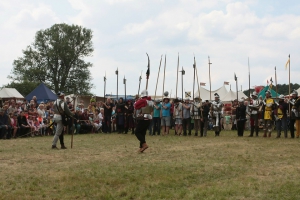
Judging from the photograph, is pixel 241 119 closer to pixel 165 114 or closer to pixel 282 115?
pixel 282 115

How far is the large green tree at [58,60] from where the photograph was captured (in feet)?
206

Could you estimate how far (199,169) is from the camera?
407 inches

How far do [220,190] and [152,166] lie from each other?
9.56ft

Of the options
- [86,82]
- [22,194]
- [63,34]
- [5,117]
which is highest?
[63,34]

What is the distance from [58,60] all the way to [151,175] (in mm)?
55259

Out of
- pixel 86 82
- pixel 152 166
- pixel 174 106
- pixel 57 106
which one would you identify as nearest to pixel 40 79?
pixel 86 82

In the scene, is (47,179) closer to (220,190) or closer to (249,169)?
(220,190)

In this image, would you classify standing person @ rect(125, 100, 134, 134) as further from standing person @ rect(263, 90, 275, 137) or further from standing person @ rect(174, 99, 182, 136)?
standing person @ rect(263, 90, 275, 137)

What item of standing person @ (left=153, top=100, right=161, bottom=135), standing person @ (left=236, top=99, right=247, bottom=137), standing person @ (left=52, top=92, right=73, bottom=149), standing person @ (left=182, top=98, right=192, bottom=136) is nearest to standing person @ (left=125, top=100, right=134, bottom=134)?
standing person @ (left=153, top=100, right=161, bottom=135)

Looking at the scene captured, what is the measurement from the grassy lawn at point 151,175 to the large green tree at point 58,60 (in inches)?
1969

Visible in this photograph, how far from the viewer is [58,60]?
2488 inches

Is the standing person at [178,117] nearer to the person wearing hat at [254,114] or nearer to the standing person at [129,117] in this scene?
the standing person at [129,117]

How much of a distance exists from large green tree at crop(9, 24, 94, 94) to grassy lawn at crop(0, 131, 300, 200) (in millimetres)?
50018

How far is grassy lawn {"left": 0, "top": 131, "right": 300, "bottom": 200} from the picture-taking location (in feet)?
26.2
